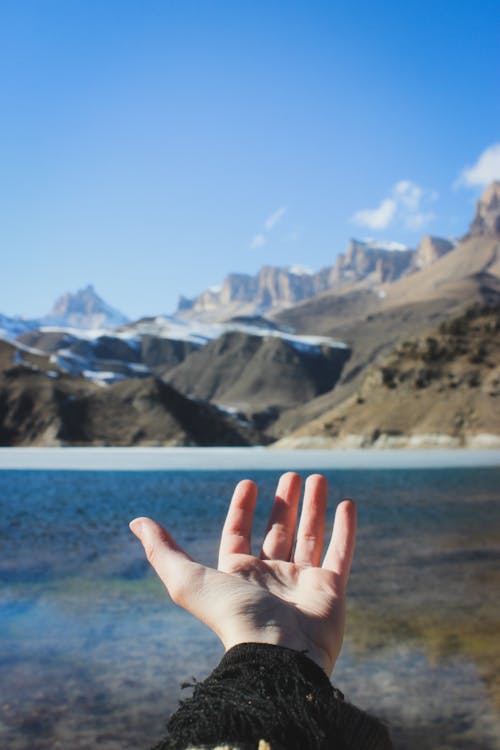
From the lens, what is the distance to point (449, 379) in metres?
111

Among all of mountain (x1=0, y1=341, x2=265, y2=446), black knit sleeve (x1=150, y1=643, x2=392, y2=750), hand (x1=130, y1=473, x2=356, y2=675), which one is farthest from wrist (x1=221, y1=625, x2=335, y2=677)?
mountain (x1=0, y1=341, x2=265, y2=446)

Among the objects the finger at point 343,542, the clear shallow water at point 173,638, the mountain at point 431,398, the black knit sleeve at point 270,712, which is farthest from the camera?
the mountain at point 431,398

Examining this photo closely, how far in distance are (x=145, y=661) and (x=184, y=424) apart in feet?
420

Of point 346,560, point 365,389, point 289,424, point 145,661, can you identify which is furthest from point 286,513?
point 289,424

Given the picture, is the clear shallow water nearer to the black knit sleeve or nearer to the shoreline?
the black knit sleeve

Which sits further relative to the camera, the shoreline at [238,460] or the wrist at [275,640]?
the shoreline at [238,460]

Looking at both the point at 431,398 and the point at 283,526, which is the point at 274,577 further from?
the point at 431,398

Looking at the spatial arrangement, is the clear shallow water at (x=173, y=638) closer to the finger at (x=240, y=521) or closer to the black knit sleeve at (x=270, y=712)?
the finger at (x=240, y=521)

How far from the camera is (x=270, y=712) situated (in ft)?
6.05

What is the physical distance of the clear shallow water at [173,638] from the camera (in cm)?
760

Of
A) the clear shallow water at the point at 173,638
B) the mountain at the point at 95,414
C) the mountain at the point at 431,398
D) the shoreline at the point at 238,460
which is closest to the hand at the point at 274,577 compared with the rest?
the clear shallow water at the point at 173,638

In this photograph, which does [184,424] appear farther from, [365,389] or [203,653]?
[203,653]

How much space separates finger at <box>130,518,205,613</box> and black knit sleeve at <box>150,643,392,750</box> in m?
0.44

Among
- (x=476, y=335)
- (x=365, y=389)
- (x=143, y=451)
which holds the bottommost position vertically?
(x=143, y=451)
